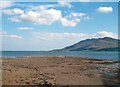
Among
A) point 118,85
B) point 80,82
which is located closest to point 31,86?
point 80,82

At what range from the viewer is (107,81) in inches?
1199

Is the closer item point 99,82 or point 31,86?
point 31,86

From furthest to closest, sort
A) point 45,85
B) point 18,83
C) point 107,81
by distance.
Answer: point 107,81
point 18,83
point 45,85

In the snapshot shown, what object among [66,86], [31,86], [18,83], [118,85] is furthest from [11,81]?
[118,85]

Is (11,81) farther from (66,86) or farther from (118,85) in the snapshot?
(118,85)

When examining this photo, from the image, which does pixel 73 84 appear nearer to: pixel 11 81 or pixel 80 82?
pixel 80 82

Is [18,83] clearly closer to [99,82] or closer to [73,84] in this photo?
[73,84]

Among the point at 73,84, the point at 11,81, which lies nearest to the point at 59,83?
the point at 73,84

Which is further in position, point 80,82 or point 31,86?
point 80,82

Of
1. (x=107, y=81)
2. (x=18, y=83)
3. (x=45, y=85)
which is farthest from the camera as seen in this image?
(x=107, y=81)

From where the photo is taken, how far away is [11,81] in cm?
2989

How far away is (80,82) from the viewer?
30.1 meters

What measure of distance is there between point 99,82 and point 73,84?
318 centimetres

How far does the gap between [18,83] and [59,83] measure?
14.1 feet
